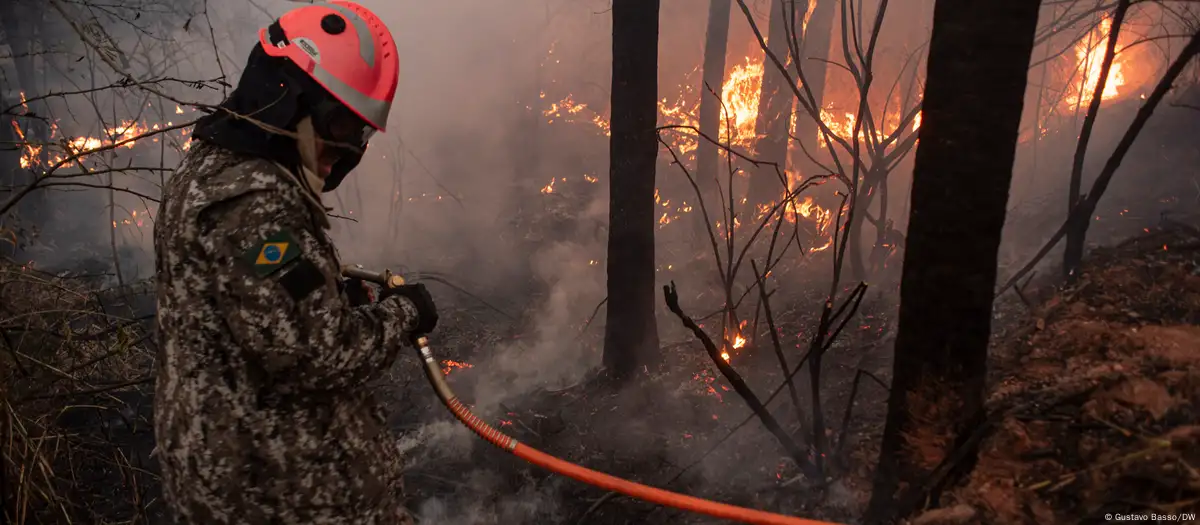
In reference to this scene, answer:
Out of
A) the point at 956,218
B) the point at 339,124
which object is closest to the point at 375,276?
the point at 339,124

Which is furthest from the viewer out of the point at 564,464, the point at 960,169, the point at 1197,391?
the point at 564,464

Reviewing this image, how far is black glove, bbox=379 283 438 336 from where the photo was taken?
229 cm

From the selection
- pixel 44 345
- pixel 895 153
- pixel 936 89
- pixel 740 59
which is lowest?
pixel 44 345

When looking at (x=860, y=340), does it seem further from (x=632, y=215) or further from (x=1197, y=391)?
(x=1197, y=391)

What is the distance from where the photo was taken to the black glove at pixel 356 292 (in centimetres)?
235

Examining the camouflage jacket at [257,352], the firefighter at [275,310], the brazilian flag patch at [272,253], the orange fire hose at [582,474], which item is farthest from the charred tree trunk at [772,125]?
the brazilian flag patch at [272,253]

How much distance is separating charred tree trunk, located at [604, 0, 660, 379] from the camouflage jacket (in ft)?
12.0

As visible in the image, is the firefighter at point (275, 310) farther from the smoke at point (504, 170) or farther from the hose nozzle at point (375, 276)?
the smoke at point (504, 170)

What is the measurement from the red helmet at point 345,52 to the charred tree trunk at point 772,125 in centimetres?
936

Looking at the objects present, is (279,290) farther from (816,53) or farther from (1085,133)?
(816,53)

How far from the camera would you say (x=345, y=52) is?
2.13 metres

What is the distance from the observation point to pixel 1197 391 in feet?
7.06

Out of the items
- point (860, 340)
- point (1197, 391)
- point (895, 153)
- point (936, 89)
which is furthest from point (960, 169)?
point (895, 153)

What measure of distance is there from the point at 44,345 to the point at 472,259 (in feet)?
25.3
